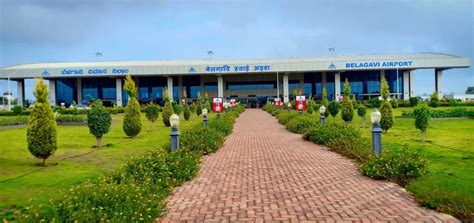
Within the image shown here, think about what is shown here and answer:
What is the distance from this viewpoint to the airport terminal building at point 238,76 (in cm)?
5722

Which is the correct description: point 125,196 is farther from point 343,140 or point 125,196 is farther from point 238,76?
point 238,76

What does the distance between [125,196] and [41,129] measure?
19.8 ft

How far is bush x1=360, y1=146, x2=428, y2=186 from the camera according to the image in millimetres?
7368

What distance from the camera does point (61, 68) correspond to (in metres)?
58.4

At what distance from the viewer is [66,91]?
219 ft

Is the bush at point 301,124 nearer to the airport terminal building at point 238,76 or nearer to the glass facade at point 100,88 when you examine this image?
the airport terminal building at point 238,76

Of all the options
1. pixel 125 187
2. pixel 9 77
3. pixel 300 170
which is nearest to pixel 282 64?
pixel 9 77

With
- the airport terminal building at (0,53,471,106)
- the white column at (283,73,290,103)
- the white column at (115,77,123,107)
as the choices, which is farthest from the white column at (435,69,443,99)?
the white column at (115,77,123,107)

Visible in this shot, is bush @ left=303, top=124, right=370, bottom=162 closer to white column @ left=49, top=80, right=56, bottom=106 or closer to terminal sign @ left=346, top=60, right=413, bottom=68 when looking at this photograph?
terminal sign @ left=346, top=60, right=413, bottom=68

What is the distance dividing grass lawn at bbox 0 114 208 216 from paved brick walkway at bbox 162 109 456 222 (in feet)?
7.72

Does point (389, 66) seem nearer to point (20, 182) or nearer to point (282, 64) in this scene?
point (282, 64)

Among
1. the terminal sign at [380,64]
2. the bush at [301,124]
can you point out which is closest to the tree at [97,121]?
the bush at [301,124]

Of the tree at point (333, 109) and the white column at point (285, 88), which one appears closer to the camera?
the tree at point (333, 109)

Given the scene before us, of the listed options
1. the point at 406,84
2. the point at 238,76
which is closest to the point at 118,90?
the point at 238,76
